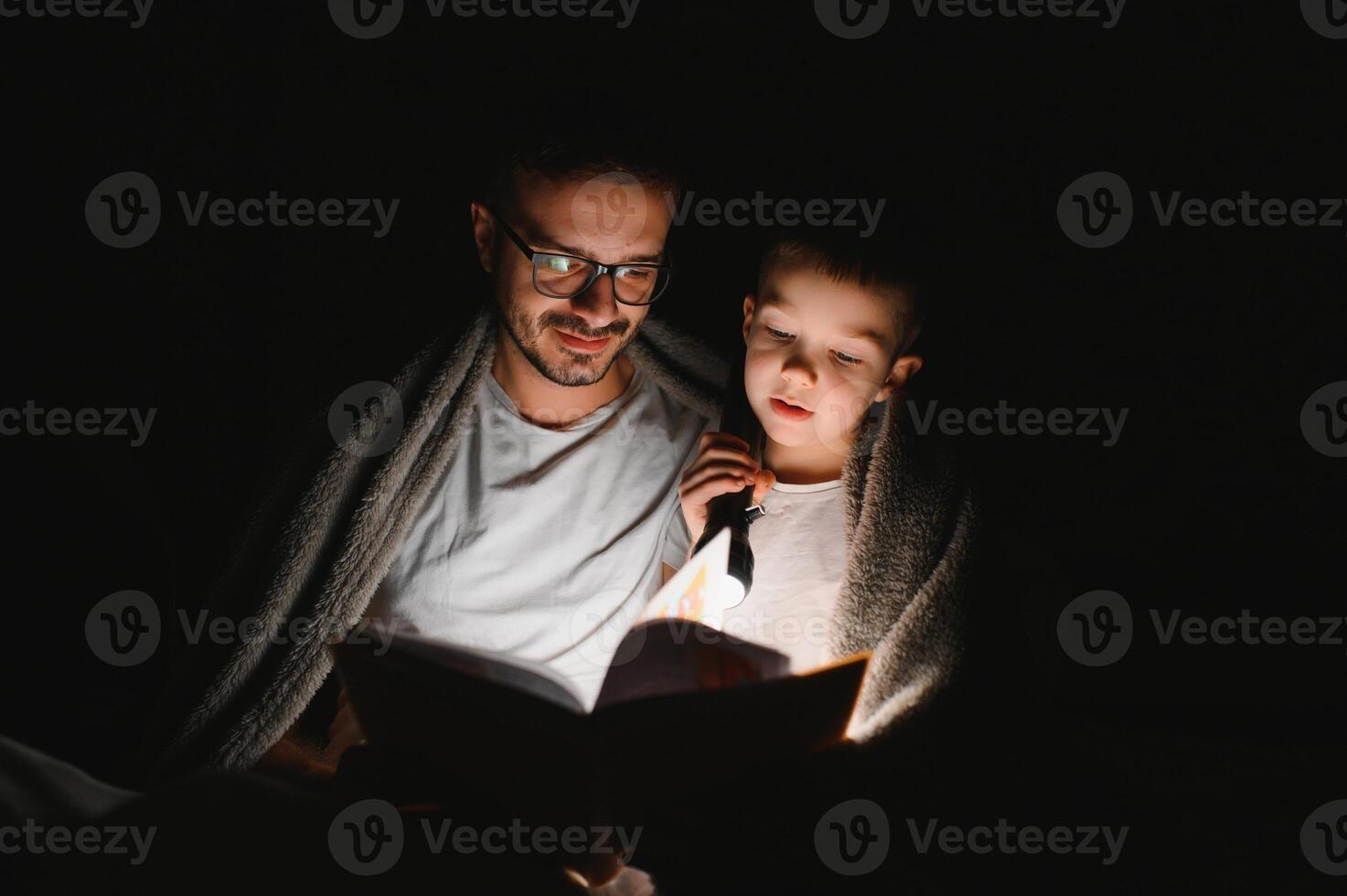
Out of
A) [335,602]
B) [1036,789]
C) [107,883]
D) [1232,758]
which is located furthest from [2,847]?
[1232,758]

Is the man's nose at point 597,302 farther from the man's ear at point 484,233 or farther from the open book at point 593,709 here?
the open book at point 593,709

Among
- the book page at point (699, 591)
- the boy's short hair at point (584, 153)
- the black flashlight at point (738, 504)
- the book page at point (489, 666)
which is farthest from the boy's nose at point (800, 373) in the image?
the book page at point (489, 666)

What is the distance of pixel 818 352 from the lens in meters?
1.32

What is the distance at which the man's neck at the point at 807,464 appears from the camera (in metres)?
1.44

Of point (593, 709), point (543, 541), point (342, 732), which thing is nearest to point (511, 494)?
point (543, 541)

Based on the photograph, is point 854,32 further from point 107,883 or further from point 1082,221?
point 107,883

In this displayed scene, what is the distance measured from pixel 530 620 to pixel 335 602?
0.28 meters

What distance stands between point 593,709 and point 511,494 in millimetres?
601

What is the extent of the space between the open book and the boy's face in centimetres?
33

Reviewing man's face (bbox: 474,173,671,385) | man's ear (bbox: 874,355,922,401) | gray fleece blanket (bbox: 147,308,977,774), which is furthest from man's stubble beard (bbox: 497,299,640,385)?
man's ear (bbox: 874,355,922,401)

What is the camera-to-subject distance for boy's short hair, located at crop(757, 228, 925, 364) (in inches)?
51.2

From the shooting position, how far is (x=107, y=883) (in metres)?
0.96

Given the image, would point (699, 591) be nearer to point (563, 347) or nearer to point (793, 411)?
point (793, 411)

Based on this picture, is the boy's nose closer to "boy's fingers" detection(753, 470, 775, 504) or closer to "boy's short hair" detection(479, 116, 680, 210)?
"boy's fingers" detection(753, 470, 775, 504)
